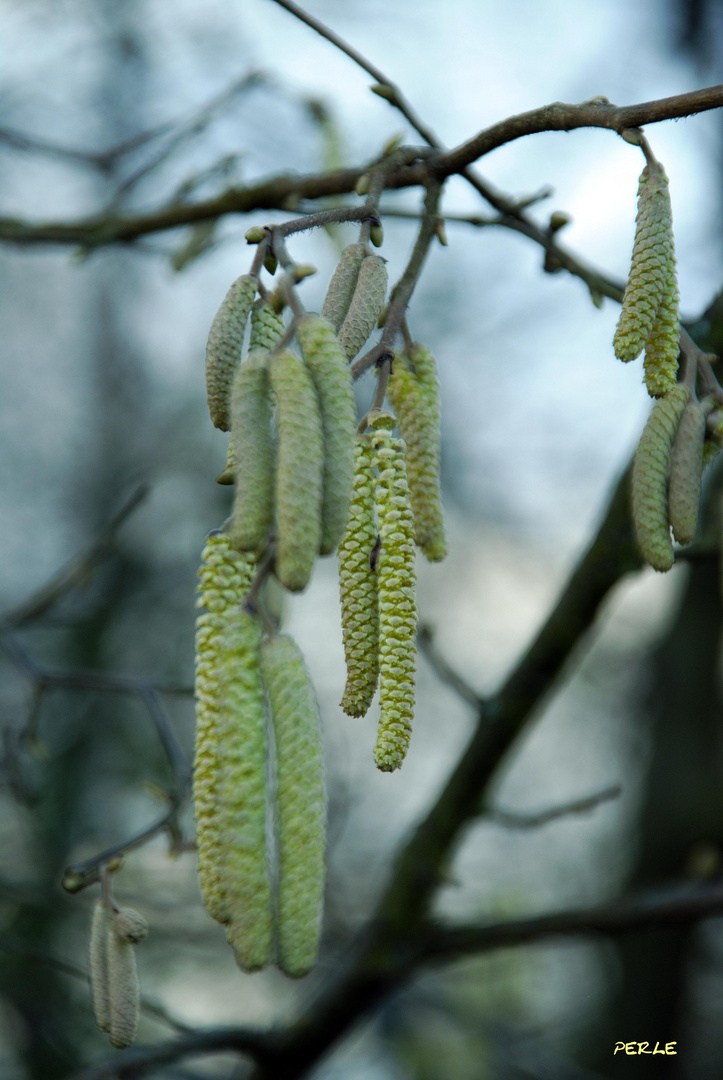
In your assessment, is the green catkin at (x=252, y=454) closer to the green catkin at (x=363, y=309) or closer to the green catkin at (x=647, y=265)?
the green catkin at (x=363, y=309)

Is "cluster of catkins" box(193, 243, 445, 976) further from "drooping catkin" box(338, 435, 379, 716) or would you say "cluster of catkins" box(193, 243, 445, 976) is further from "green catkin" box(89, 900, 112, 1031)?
"green catkin" box(89, 900, 112, 1031)

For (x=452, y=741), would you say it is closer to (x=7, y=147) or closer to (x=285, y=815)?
(x=7, y=147)

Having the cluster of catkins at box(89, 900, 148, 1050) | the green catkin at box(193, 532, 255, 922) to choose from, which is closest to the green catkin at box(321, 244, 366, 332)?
the green catkin at box(193, 532, 255, 922)

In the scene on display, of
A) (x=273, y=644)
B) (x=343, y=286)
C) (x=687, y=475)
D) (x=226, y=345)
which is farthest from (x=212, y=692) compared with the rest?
(x=687, y=475)

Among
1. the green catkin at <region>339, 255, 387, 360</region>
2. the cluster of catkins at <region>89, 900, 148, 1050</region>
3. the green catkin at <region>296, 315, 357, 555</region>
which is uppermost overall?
the green catkin at <region>339, 255, 387, 360</region>

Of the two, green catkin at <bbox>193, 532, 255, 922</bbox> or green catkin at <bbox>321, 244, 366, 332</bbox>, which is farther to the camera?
green catkin at <bbox>321, 244, 366, 332</bbox>

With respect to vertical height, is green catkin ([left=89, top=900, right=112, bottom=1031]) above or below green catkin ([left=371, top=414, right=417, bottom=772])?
below

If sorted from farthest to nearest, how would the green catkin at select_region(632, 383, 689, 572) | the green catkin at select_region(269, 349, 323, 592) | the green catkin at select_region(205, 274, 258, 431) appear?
the green catkin at select_region(632, 383, 689, 572)
the green catkin at select_region(205, 274, 258, 431)
the green catkin at select_region(269, 349, 323, 592)

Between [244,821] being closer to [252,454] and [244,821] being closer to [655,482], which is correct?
[252,454]
